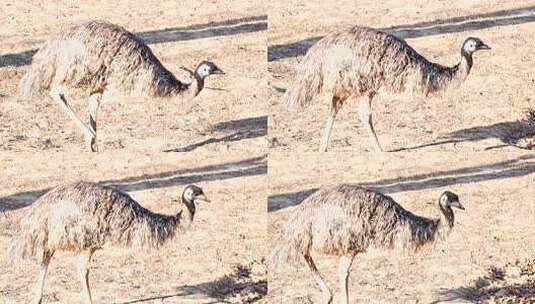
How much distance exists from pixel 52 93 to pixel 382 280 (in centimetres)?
482

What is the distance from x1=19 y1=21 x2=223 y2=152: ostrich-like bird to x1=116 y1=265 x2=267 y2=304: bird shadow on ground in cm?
223

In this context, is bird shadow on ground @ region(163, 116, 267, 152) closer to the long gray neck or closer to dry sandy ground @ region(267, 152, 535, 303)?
dry sandy ground @ region(267, 152, 535, 303)

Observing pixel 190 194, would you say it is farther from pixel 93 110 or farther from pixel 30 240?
pixel 30 240

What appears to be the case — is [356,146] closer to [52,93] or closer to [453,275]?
[453,275]

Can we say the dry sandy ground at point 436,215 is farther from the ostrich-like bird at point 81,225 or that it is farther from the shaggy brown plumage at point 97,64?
the shaggy brown plumage at point 97,64

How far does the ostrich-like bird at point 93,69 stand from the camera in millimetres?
26047

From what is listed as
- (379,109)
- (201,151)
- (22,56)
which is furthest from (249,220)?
(22,56)

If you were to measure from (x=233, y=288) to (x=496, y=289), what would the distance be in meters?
3.51

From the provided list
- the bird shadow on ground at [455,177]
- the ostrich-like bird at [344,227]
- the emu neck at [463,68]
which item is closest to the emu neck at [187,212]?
the ostrich-like bird at [344,227]

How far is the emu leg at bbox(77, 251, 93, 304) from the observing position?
25.5 metres

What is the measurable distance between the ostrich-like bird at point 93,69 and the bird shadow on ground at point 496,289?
14.4 ft

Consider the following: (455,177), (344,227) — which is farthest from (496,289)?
(344,227)

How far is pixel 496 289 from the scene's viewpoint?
27.1 m

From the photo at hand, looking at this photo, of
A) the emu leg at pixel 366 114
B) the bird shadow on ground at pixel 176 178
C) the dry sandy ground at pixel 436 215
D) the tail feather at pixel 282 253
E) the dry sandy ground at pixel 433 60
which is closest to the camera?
the tail feather at pixel 282 253
